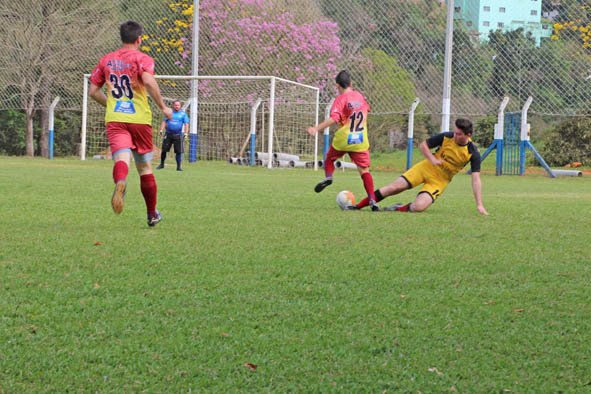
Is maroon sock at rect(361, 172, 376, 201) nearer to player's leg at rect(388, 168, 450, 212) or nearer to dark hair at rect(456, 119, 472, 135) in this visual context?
player's leg at rect(388, 168, 450, 212)

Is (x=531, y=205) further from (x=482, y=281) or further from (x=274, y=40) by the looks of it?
(x=274, y=40)

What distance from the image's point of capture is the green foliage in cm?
2916

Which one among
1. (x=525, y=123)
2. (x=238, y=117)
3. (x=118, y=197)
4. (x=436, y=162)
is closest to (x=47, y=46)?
(x=238, y=117)

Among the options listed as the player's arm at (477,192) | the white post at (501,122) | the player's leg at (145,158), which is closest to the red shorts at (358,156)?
the player's arm at (477,192)

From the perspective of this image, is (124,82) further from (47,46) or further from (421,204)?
(47,46)

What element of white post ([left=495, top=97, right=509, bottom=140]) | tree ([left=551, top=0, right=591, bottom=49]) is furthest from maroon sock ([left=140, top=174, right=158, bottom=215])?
tree ([left=551, top=0, right=591, bottom=49])

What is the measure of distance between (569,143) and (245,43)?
1179 centimetres

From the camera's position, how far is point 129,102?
7.71 metres

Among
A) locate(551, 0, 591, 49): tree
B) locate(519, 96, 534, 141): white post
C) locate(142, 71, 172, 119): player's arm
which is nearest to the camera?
locate(142, 71, 172, 119): player's arm

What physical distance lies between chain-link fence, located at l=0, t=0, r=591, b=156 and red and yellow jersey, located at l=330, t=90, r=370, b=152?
50.3ft

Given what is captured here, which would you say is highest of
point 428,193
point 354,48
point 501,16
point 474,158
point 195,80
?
point 501,16

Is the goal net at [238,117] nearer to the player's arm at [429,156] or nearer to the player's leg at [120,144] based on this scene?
the player's arm at [429,156]

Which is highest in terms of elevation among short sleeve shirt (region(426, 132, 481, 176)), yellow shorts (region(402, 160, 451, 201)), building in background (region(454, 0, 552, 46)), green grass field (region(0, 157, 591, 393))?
building in background (region(454, 0, 552, 46))

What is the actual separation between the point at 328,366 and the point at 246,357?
328 millimetres
